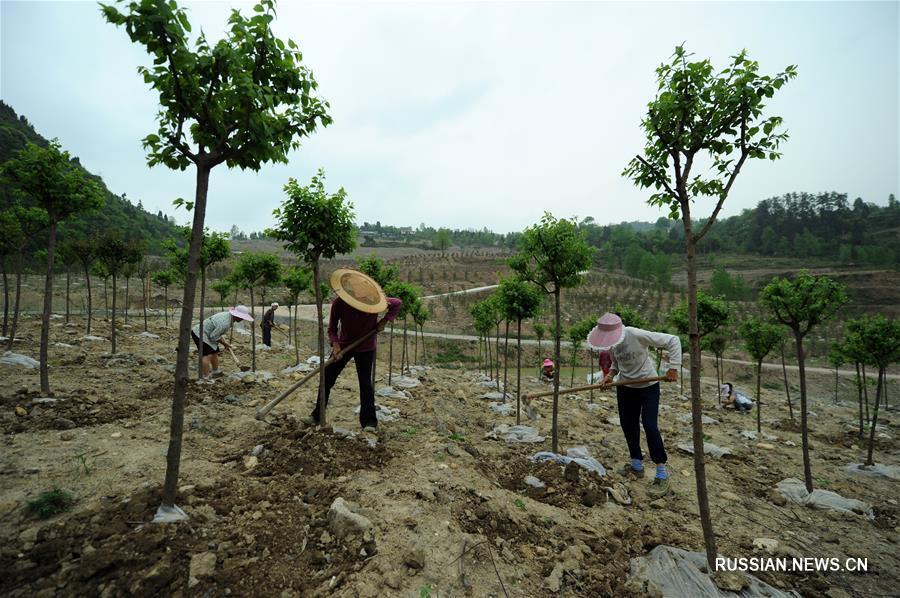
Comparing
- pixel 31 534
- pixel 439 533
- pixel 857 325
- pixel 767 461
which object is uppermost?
pixel 857 325

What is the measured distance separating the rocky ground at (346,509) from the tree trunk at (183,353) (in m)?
0.33

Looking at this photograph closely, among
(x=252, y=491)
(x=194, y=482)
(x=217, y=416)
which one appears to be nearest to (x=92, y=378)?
(x=217, y=416)

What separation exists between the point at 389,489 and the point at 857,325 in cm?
1407

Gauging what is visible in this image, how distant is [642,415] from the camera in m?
5.84

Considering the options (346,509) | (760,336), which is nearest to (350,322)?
(346,509)

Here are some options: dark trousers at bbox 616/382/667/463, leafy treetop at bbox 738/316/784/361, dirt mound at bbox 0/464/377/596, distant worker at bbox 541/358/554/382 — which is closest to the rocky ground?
dirt mound at bbox 0/464/377/596

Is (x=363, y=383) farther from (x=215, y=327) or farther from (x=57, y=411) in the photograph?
(x=215, y=327)

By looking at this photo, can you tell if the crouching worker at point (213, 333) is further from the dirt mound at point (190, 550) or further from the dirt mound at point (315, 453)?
the dirt mound at point (190, 550)

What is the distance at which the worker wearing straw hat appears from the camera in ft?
18.9

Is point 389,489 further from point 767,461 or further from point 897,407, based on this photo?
point 897,407

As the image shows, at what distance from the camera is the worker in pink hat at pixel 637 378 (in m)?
5.70

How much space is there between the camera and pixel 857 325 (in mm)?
10430

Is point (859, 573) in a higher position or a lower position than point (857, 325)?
lower

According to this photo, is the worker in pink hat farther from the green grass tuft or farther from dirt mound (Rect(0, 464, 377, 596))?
the green grass tuft
